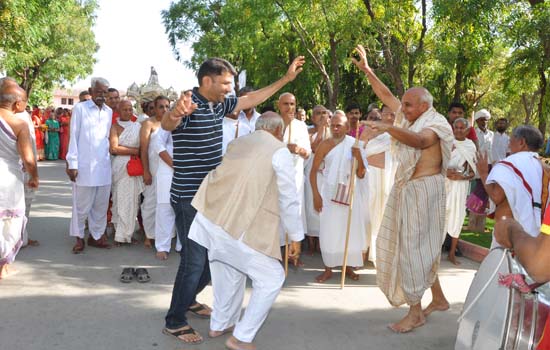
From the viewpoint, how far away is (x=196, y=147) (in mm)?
4285

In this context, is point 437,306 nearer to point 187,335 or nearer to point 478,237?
point 187,335

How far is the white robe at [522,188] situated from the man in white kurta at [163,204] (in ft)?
13.2

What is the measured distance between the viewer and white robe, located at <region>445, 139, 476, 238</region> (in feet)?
24.6

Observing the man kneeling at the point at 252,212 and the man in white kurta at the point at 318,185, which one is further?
the man in white kurta at the point at 318,185

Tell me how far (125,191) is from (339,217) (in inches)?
126

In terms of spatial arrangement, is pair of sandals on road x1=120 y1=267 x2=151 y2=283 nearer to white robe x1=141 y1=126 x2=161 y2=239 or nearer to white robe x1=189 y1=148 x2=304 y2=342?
white robe x1=141 y1=126 x2=161 y2=239

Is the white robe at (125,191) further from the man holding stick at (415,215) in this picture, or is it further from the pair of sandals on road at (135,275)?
the man holding stick at (415,215)

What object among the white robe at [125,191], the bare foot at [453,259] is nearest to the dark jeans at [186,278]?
the white robe at [125,191]

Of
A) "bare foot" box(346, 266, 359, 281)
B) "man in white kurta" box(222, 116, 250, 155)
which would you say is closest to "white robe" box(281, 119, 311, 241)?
"man in white kurta" box(222, 116, 250, 155)

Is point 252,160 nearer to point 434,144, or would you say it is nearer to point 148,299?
point 434,144

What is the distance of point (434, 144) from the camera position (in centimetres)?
480

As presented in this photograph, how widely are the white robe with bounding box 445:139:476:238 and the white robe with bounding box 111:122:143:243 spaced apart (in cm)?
442

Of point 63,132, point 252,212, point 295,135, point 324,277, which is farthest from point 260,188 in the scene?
point 63,132

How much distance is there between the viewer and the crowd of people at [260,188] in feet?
12.9
